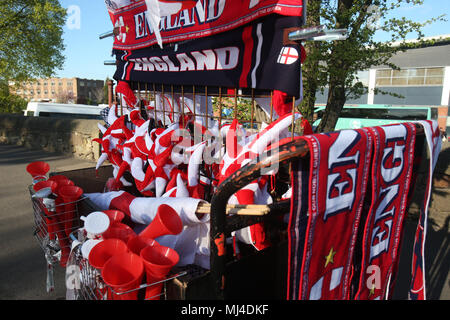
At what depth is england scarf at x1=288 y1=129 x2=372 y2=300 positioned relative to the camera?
3.54ft

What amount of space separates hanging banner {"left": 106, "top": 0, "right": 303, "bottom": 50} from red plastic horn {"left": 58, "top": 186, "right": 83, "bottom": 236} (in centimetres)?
115

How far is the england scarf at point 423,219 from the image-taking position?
58.5 inches

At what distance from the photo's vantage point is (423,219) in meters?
1.63

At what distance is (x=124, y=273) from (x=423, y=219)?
1525 mm

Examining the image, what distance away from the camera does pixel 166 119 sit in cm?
281

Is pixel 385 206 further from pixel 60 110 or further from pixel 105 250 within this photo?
pixel 60 110

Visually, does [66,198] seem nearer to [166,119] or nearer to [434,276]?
[166,119]

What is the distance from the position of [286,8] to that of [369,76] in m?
28.3

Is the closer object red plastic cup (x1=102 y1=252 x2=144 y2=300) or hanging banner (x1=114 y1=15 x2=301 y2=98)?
red plastic cup (x1=102 y1=252 x2=144 y2=300)

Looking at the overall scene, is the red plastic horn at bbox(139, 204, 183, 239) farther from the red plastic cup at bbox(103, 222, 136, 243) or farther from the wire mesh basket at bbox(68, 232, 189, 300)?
the wire mesh basket at bbox(68, 232, 189, 300)

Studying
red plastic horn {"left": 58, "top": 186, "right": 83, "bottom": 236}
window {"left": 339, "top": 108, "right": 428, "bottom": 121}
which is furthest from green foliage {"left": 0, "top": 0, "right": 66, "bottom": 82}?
window {"left": 339, "top": 108, "right": 428, "bottom": 121}

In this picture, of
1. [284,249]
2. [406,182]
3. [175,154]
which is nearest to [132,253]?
[284,249]

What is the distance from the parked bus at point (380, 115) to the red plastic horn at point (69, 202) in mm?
14440

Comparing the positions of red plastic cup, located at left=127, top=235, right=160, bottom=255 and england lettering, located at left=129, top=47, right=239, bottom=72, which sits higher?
england lettering, located at left=129, top=47, right=239, bottom=72
